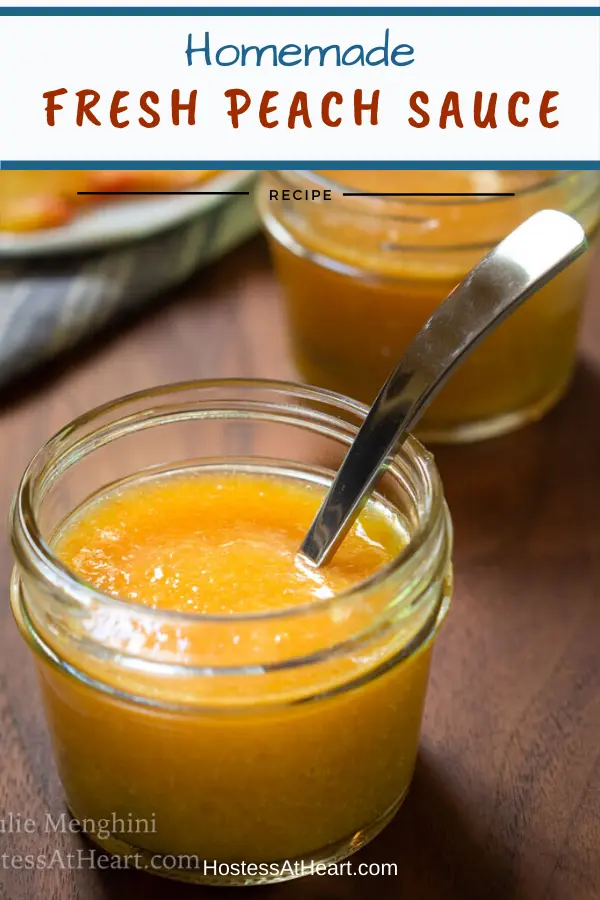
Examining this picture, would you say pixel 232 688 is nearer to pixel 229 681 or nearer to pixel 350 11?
pixel 229 681

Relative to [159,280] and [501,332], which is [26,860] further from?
[159,280]

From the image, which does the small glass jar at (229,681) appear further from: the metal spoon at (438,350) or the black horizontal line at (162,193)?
the black horizontal line at (162,193)

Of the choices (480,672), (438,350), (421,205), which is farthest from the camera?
(421,205)

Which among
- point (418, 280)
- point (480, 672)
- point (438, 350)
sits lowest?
point (480, 672)

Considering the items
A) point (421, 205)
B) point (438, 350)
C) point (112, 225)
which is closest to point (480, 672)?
point (438, 350)

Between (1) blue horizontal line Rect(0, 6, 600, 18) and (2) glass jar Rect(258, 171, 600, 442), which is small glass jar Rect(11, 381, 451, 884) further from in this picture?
(1) blue horizontal line Rect(0, 6, 600, 18)

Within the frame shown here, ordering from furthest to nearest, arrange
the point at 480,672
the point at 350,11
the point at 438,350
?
the point at 350,11, the point at 480,672, the point at 438,350

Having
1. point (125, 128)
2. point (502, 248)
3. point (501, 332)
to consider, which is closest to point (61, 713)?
point (502, 248)
